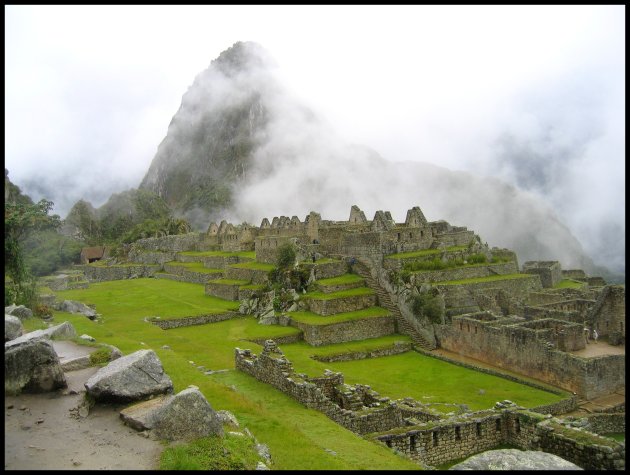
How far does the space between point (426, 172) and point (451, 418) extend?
91.3 meters

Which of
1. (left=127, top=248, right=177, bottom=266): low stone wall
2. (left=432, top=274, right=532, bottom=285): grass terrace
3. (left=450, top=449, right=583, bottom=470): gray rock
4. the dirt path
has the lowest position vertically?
(left=450, top=449, right=583, bottom=470): gray rock

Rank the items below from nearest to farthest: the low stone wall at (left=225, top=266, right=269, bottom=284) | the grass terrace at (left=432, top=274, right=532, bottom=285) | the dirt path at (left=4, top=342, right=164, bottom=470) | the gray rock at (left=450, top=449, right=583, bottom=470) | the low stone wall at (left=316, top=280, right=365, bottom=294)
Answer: the gray rock at (left=450, top=449, right=583, bottom=470) → the dirt path at (left=4, top=342, right=164, bottom=470) → the grass terrace at (left=432, top=274, right=532, bottom=285) → the low stone wall at (left=316, top=280, right=365, bottom=294) → the low stone wall at (left=225, top=266, right=269, bottom=284)

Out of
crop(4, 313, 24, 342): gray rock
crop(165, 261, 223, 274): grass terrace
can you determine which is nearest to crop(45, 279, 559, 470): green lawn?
→ crop(4, 313, 24, 342): gray rock

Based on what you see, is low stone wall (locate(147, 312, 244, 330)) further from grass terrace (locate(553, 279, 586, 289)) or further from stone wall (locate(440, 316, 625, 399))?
grass terrace (locate(553, 279, 586, 289))

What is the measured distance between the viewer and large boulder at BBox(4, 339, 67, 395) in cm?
916

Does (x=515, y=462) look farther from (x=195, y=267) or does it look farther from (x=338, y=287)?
(x=195, y=267)

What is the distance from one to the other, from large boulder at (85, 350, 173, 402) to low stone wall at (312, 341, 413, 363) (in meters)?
15.4

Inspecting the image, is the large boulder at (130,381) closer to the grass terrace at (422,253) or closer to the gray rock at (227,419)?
the gray rock at (227,419)

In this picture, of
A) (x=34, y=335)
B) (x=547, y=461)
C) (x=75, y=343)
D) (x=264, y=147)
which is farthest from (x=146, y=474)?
(x=264, y=147)

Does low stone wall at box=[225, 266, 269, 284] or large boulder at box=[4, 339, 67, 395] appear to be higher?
low stone wall at box=[225, 266, 269, 284]

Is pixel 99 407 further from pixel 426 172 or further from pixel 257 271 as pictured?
pixel 426 172

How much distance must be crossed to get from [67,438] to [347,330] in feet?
70.8

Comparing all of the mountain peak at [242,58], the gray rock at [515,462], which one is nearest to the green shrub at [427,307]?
the gray rock at [515,462]

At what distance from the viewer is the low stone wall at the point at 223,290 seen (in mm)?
38406
